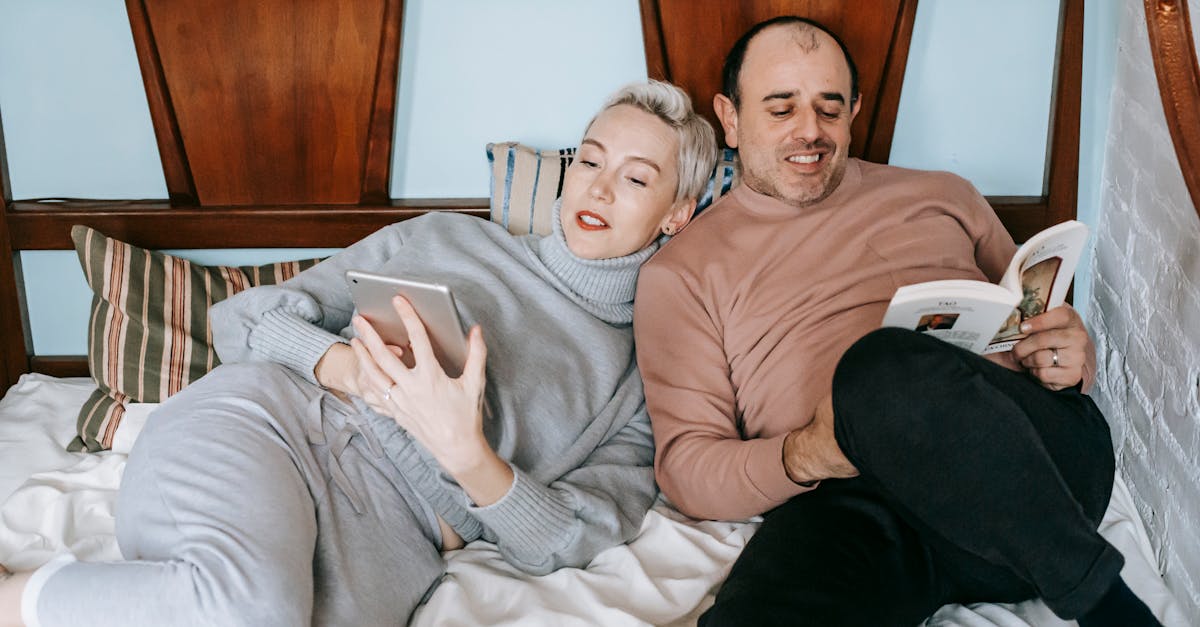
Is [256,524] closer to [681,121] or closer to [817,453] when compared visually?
[817,453]

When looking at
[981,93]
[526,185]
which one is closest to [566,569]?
[526,185]

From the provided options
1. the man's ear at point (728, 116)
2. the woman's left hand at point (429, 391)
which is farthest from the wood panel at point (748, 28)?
the woman's left hand at point (429, 391)

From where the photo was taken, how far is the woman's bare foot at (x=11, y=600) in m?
1.19

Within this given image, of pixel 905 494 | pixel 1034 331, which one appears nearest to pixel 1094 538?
pixel 905 494

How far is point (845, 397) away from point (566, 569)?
487 millimetres

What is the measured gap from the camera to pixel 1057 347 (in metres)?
1.45

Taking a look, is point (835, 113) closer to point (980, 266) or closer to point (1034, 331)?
point (980, 266)

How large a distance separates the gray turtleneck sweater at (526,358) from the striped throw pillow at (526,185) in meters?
0.09

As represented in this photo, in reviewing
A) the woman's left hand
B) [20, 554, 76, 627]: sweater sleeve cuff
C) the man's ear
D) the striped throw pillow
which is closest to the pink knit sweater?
the man's ear

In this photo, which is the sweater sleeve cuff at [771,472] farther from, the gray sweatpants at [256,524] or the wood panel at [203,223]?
the wood panel at [203,223]

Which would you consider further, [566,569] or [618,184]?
[618,184]

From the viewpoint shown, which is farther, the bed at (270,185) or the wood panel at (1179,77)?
the bed at (270,185)

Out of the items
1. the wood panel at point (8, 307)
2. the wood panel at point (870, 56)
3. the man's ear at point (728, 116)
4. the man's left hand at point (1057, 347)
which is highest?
the wood panel at point (870, 56)

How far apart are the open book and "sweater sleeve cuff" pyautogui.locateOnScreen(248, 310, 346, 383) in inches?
31.9
